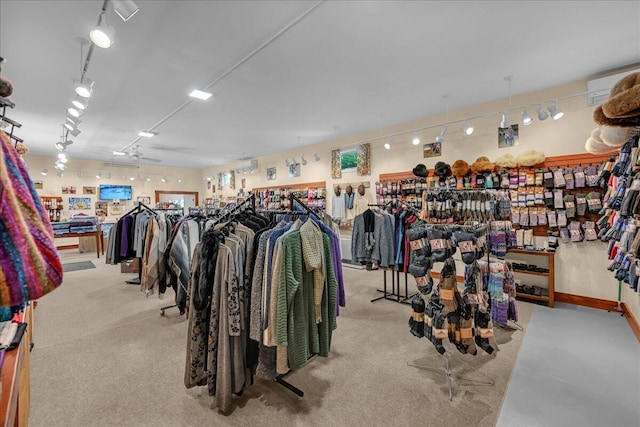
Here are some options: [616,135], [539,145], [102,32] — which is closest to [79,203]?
[102,32]

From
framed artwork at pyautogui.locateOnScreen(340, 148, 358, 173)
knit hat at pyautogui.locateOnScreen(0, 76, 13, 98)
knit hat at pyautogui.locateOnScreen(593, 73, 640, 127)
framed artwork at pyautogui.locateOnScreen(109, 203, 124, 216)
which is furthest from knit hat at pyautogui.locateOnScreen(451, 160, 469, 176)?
framed artwork at pyautogui.locateOnScreen(109, 203, 124, 216)

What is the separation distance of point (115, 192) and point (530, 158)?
13.8 meters

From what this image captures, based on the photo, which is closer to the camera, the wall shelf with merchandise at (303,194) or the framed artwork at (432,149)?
the framed artwork at (432,149)

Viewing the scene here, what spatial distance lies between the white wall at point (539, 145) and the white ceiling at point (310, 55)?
25cm

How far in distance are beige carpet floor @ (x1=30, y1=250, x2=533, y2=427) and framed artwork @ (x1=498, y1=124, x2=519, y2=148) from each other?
9.58 feet

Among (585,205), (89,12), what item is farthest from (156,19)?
(585,205)

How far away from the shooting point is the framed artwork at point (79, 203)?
1070 cm

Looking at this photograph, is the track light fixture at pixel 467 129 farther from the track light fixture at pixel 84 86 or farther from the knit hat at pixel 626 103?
the track light fixture at pixel 84 86

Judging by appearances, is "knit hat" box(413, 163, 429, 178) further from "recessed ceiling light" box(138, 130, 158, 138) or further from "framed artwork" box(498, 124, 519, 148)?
"recessed ceiling light" box(138, 130, 158, 138)

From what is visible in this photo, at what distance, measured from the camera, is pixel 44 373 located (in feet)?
8.94

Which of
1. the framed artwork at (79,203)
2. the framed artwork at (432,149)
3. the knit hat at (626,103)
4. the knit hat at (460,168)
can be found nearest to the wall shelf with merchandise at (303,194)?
the framed artwork at (432,149)

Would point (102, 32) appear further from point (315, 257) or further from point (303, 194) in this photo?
point (303, 194)

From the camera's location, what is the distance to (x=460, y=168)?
17.5ft

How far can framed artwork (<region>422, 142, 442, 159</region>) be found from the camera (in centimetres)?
598
